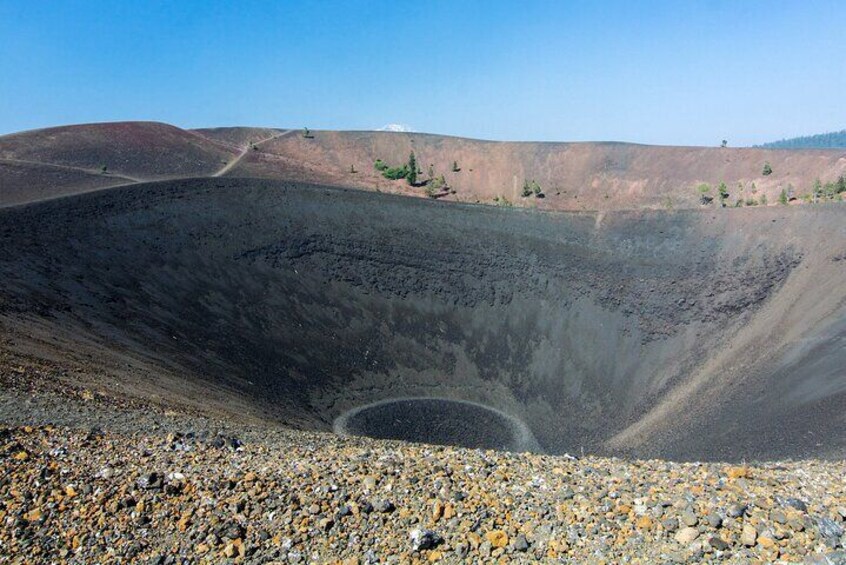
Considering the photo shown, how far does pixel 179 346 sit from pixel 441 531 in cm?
1929

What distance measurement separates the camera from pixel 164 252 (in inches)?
1228

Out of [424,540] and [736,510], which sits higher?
[736,510]

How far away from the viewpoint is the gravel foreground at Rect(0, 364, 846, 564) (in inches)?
281

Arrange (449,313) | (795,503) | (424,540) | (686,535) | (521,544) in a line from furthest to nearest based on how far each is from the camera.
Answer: (449,313), (795,503), (424,540), (521,544), (686,535)

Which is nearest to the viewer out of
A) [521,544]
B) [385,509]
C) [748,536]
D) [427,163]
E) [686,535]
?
[748,536]

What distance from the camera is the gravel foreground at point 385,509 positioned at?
7.12 meters

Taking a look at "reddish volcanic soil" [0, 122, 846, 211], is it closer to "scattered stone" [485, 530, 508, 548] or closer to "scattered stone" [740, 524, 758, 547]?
→ "scattered stone" [485, 530, 508, 548]

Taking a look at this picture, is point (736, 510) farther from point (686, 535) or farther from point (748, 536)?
point (686, 535)

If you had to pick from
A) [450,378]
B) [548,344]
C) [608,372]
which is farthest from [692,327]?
[450,378]

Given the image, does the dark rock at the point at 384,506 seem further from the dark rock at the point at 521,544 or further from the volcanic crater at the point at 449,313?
the volcanic crater at the point at 449,313

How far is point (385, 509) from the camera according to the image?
26.2ft

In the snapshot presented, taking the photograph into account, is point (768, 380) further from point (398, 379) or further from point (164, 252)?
point (164, 252)

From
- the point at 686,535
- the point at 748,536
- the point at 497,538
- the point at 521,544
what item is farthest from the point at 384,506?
the point at 748,536

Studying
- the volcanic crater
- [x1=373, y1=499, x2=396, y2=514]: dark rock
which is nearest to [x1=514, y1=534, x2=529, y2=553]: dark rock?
[x1=373, y1=499, x2=396, y2=514]: dark rock
